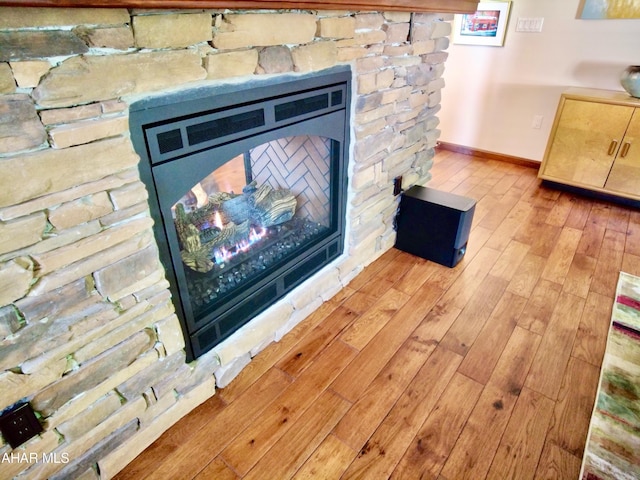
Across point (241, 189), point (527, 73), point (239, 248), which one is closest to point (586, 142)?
point (527, 73)

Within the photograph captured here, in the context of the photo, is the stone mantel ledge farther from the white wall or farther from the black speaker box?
the white wall

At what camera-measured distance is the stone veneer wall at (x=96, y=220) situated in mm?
821

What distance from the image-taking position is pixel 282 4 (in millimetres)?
1115

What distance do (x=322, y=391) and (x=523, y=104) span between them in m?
3.11

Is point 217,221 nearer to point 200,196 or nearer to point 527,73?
point 200,196

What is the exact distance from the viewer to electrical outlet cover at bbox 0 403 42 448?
37.5 inches

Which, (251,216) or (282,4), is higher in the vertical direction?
(282,4)

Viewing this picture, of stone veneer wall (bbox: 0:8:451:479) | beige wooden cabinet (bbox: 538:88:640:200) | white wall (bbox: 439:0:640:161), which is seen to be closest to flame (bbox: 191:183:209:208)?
stone veneer wall (bbox: 0:8:451:479)

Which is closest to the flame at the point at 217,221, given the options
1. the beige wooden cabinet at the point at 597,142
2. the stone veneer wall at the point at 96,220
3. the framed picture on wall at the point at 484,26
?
the stone veneer wall at the point at 96,220

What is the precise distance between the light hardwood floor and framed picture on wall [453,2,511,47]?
1.99 meters

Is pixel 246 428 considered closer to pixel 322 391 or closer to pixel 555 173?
pixel 322 391

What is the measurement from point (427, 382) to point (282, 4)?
1413 millimetres

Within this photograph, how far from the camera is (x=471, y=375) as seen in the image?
159 centimetres

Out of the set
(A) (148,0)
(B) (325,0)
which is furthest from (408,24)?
(A) (148,0)
